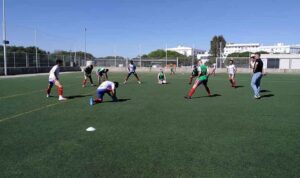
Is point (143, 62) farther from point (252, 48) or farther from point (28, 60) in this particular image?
point (252, 48)

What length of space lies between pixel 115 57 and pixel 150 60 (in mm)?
6744

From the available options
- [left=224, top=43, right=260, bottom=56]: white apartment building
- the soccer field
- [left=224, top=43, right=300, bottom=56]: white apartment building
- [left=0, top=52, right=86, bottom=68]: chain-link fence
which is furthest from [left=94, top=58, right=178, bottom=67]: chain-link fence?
[left=224, top=43, right=260, bottom=56]: white apartment building

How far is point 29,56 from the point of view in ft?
118

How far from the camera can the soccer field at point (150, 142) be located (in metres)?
4.38

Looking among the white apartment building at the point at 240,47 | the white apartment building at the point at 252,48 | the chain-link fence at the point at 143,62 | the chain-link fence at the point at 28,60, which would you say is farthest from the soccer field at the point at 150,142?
the white apartment building at the point at 240,47

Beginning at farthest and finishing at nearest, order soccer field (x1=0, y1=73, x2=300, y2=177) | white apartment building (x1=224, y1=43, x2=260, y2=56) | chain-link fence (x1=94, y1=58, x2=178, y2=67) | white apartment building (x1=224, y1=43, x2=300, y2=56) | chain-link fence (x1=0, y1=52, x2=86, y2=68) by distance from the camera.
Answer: white apartment building (x1=224, y1=43, x2=260, y2=56) → white apartment building (x1=224, y1=43, x2=300, y2=56) → chain-link fence (x1=94, y1=58, x2=178, y2=67) → chain-link fence (x1=0, y1=52, x2=86, y2=68) → soccer field (x1=0, y1=73, x2=300, y2=177)

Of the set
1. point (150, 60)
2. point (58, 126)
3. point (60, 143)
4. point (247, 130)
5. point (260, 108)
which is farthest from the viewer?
point (150, 60)

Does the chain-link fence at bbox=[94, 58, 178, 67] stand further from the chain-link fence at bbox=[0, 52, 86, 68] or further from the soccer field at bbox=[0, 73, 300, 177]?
the soccer field at bbox=[0, 73, 300, 177]

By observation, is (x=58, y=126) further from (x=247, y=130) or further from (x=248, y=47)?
(x=248, y=47)

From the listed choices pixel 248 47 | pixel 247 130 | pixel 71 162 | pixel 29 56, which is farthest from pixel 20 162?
pixel 248 47

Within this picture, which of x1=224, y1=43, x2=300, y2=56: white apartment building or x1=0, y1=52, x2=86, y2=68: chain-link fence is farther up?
x1=224, y1=43, x2=300, y2=56: white apartment building


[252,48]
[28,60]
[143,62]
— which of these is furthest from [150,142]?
[252,48]

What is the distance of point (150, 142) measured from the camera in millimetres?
5746

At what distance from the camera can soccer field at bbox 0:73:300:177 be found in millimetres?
4383
